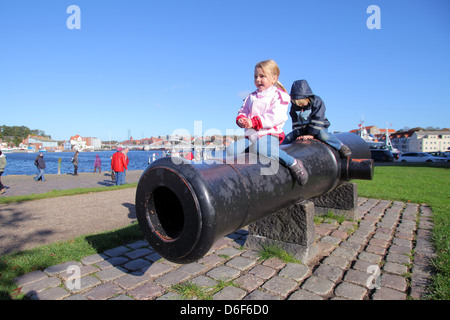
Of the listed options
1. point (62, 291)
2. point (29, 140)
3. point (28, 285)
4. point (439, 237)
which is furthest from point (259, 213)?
point (29, 140)

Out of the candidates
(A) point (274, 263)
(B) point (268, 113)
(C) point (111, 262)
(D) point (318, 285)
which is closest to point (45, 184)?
(C) point (111, 262)

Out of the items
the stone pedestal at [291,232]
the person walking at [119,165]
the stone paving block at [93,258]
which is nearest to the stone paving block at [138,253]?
the stone paving block at [93,258]

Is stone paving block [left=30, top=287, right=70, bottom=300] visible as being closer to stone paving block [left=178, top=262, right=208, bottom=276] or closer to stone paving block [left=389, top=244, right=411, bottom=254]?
stone paving block [left=178, top=262, right=208, bottom=276]

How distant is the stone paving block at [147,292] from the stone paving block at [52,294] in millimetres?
572

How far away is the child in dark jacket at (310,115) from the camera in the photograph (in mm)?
3836

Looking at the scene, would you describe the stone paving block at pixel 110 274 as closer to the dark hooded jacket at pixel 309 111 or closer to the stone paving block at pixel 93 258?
the stone paving block at pixel 93 258

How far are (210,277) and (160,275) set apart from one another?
1.68 ft

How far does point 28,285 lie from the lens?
2793 millimetres

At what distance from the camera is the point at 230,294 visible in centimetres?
258

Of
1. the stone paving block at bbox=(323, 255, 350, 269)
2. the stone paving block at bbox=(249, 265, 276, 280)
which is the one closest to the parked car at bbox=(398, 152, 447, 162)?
the stone paving block at bbox=(323, 255, 350, 269)

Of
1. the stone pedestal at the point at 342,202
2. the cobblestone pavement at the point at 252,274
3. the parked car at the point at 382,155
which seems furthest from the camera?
the parked car at the point at 382,155

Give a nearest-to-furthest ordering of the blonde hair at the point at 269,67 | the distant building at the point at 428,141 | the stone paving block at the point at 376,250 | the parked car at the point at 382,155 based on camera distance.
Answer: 1. the blonde hair at the point at 269,67
2. the stone paving block at the point at 376,250
3. the parked car at the point at 382,155
4. the distant building at the point at 428,141

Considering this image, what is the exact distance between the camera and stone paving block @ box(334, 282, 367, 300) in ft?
8.27

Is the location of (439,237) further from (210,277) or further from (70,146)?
(70,146)
